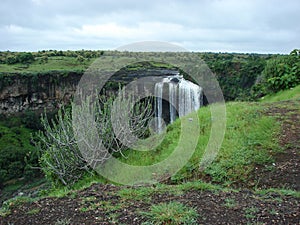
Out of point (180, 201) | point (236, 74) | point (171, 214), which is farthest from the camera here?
point (236, 74)

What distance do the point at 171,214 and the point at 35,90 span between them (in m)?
32.9

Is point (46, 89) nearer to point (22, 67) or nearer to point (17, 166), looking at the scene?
point (22, 67)

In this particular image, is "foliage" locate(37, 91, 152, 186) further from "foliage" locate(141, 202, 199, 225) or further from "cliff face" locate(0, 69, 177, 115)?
"cliff face" locate(0, 69, 177, 115)

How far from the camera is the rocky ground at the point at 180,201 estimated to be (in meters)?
3.11

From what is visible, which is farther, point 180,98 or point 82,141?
point 180,98

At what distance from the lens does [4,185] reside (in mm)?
19969

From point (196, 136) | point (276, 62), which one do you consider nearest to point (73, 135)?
point (196, 136)

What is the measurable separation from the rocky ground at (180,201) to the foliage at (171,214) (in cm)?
7

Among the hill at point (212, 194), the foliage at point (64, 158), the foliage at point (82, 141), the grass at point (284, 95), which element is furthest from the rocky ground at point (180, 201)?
the grass at point (284, 95)

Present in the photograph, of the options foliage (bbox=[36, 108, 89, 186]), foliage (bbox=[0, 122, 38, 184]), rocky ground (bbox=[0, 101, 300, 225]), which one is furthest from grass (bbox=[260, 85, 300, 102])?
foliage (bbox=[0, 122, 38, 184])

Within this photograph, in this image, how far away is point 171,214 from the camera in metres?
3.10

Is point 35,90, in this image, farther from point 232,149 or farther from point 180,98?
point 232,149

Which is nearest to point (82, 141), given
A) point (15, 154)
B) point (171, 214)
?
point (171, 214)

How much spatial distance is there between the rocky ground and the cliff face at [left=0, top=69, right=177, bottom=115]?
29325 millimetres
